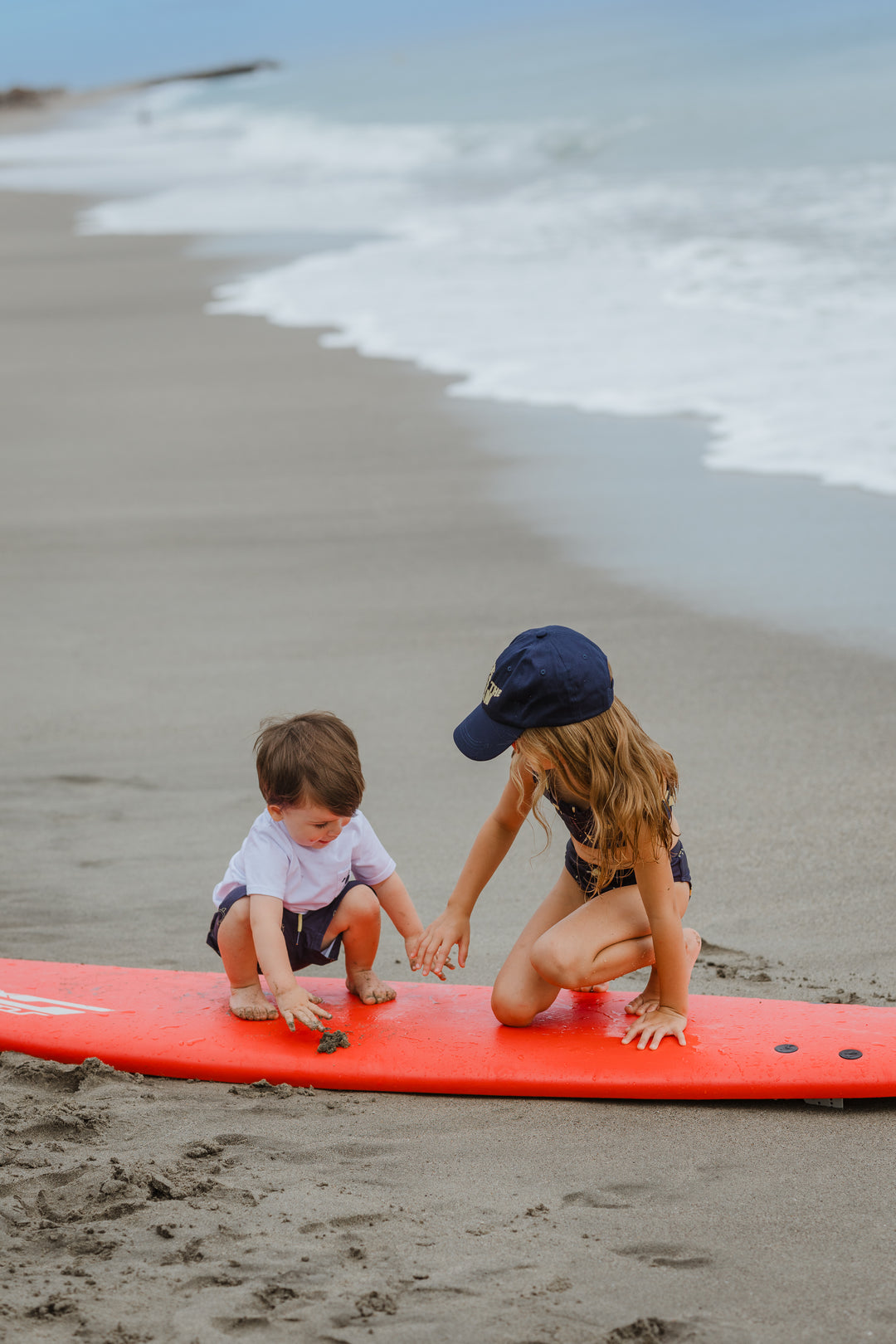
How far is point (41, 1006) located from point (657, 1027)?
1.47m

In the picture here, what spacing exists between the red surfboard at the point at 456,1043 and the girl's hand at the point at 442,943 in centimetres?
17

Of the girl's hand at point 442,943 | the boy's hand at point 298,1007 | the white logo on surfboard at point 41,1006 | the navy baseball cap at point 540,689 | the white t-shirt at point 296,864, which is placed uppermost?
the navy baseball cap at point 540,689

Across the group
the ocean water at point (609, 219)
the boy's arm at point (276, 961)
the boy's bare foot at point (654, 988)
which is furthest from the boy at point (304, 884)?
the ocean water at point (609, 219)

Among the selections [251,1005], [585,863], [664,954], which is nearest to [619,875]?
[585,863]

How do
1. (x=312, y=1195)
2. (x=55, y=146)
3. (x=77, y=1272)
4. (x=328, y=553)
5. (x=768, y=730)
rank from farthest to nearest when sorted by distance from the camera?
(x=55, y=146), (x=328, y=553), (x=768, y=730), (x=312, y=1195), (x=77, y=1272)

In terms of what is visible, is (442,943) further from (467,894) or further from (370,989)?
(370,989)

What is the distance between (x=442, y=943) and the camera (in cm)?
315

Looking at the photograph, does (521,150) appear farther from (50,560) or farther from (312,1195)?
(312,1195)

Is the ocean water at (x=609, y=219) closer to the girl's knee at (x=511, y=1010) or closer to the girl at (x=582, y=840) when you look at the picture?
the girl at (x=582, y=840)

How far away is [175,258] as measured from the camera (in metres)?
15.3

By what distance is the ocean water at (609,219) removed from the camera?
30.3ft

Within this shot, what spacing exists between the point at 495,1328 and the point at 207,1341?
16.4 inches

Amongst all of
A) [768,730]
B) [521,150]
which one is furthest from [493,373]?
[521,150]

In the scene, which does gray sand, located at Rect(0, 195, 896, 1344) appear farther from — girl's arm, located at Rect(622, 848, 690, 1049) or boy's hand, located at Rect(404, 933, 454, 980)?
boy's hand, located at Rect(404, 933, 454, 980)
